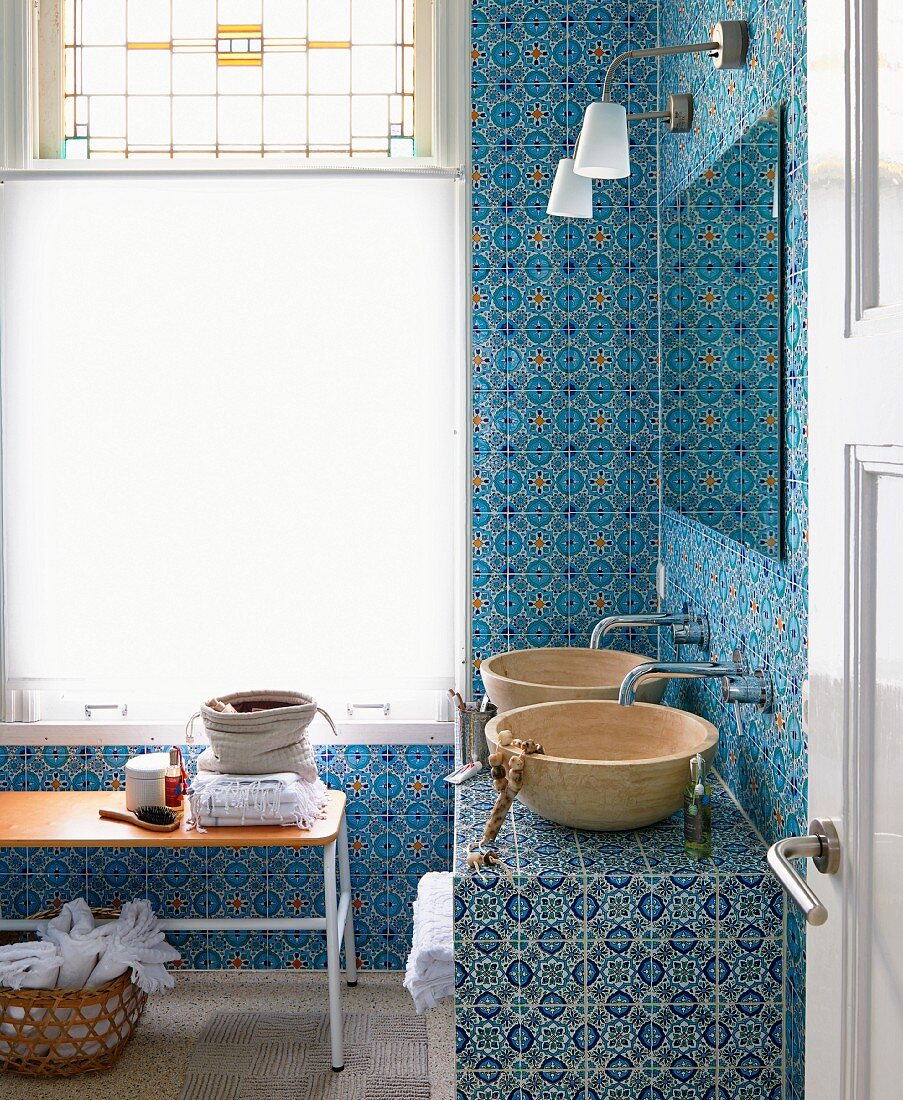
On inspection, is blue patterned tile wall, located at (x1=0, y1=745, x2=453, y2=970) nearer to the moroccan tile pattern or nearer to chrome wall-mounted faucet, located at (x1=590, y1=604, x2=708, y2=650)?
chrome wall-mounted faucet, located at (x1=590, y1=604, x2=708, y2=650)

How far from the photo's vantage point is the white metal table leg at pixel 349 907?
3.01 m

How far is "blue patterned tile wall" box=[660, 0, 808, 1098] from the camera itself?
5.85ft

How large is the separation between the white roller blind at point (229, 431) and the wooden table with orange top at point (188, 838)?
38 cm

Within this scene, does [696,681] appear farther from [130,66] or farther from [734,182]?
Answer: [130,66]

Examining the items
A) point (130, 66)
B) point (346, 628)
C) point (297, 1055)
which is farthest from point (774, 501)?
point (130, 66)

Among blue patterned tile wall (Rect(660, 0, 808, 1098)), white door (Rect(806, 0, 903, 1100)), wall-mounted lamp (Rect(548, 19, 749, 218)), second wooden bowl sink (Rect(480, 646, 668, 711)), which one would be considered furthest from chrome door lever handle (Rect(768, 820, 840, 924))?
second wooden bowl sink (Rect(480, 646, 668, 711))

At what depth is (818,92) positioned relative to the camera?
1119 mm

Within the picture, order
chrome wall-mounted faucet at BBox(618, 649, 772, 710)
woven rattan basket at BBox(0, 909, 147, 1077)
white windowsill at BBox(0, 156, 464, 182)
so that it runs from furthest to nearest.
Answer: white windowsill at BBox(0, 156, 464, 182), woven rattan basket at BBox(0, 909, 147, 1077), chrome wall-mounted faucet at BBox(618, 649, 772, 710)

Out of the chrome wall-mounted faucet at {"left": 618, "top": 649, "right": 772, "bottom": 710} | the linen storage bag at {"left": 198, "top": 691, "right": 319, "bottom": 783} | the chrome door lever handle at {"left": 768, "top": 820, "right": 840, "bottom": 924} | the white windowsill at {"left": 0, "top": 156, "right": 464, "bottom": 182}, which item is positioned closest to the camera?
the chrome door lever handle at {"left": 768, "top": 820, "right": 840, "bottom": 924}

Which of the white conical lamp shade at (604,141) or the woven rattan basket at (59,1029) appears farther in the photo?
the woven rattan basket at (59,1029)

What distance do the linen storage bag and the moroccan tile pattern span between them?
3.25ft

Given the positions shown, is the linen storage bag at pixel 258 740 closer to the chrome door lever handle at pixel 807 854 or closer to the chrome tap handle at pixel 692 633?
the chrome tap handle at pixel 692 633

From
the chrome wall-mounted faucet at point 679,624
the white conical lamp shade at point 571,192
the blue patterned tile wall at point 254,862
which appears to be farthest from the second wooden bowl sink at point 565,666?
the white conical lamp shade at point 571,192

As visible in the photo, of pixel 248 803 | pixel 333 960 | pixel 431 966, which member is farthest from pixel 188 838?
pixel 431 966
